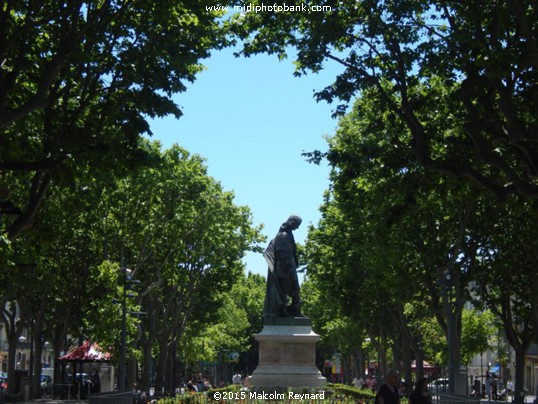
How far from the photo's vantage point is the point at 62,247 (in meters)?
43.0

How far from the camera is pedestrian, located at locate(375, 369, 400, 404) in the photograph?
13364mm

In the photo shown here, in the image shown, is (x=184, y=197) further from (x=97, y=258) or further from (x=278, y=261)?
(x=278, y=261)

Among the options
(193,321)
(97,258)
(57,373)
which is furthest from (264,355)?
(193,321)

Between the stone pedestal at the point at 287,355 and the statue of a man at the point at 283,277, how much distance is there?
582mm

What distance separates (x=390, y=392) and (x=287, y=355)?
13546 mm

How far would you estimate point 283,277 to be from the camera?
1092 inches

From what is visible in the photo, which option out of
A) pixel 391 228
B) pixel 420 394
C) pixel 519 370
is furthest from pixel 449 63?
pixel 519 370

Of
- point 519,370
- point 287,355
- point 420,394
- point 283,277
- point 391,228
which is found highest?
point 391,228

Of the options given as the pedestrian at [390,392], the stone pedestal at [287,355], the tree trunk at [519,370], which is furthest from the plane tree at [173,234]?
the pedestrian at [390,392]

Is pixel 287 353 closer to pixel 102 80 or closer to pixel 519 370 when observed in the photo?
pixel 102 80

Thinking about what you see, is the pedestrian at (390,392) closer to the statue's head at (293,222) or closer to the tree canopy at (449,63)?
the tree canopy at (449,63)

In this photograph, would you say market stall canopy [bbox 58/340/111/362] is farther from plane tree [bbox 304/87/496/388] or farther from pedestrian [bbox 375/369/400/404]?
pedestrian [bbox 375/369/400/404]

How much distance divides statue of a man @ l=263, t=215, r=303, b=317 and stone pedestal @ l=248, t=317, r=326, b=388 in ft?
1.91

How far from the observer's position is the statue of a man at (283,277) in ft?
90.8
